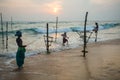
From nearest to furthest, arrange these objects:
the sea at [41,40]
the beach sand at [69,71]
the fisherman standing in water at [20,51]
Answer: the beach sand at [69,71], the fisherman standing in water at [20,51], the sea at [41,40]

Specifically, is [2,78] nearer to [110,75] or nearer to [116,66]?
[110,75]

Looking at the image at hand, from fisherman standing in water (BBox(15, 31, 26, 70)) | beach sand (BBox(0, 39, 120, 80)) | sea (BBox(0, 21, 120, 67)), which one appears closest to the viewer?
beach sand (BBox(0, 39, 120, 80))

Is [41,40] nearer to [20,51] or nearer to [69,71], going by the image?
[20,51]

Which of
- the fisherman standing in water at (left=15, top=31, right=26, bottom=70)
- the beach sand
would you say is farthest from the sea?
the beach sand

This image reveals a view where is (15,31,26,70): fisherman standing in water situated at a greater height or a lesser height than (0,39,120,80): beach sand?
greater

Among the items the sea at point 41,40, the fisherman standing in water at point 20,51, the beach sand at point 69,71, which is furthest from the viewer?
the sea at point 41,40

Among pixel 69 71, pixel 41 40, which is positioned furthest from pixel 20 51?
pixel 41 40

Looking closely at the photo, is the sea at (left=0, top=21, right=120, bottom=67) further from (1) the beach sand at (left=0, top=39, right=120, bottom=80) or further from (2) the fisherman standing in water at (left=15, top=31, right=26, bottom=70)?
(1) the beach sand at (left=0, top=39, right=120, bottom=80)

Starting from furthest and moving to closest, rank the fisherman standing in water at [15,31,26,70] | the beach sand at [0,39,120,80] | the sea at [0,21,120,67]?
the sea at [0,21,120,67] < the fisherman standing in water at [15,31,26,70] < the beach sand at [0,39,120,80]

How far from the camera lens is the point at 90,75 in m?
9.76

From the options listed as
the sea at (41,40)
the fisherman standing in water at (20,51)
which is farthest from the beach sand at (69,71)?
the sea at (41,40)

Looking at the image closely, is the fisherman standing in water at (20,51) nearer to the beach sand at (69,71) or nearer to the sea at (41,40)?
the beach sand at (69,71)

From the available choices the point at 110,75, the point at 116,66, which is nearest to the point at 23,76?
the point at 110,75

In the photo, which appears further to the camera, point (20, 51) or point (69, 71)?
point (20, 51)
